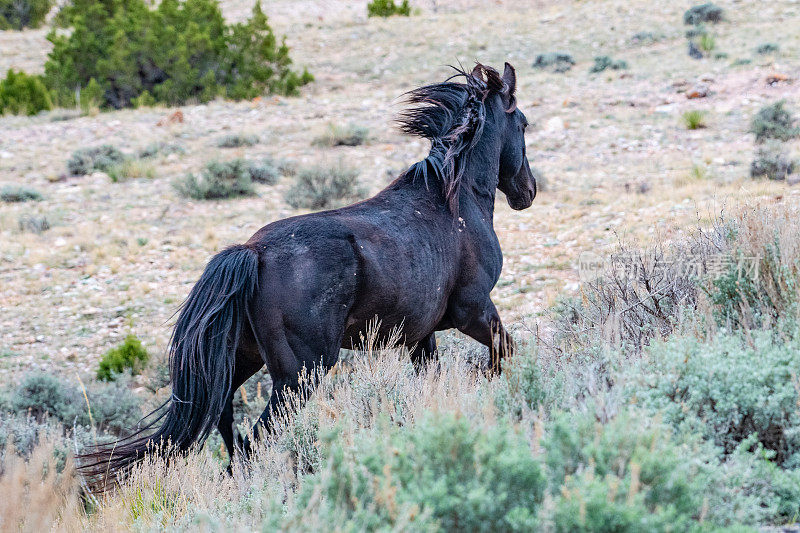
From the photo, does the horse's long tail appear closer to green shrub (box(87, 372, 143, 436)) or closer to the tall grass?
the tall grass

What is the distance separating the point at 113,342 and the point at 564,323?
15.8 ft

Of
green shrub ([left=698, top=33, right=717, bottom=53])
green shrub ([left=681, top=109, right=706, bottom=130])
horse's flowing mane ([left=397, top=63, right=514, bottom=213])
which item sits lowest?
green shrub ([left=681, top=109, right=706, bottom=130])

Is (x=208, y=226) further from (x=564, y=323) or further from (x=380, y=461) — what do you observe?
(x=380, y=461)

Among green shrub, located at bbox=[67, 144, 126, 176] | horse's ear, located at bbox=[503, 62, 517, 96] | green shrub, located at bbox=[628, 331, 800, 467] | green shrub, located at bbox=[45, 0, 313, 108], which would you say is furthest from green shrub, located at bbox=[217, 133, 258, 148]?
green shrub, located at bbox=[628, 331, 800, 467]

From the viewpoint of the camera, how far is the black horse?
385 cm

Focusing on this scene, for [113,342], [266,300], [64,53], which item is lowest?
[113,342]

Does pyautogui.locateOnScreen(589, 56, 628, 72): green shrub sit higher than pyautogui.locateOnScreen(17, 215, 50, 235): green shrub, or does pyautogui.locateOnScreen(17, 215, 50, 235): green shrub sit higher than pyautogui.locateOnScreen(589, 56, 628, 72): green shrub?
pyautogui.locateOnScreen(589, 56, 628, 72): green shrub

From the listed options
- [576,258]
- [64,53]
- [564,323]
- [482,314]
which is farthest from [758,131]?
[64,53]

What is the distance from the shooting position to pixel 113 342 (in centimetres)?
760

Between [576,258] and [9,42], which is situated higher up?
[9,42]

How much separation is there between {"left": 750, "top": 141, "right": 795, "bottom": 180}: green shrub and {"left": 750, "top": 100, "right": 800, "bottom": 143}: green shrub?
6.16ft

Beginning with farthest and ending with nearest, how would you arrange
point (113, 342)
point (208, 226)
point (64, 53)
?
point (64, 53)
point (208, 226)
point (113, 342)

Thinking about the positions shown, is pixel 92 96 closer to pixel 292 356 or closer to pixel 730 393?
pixel 292 356

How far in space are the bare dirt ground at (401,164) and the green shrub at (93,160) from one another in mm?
314
